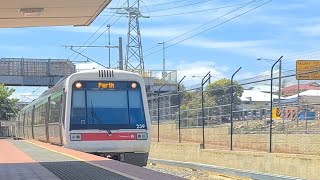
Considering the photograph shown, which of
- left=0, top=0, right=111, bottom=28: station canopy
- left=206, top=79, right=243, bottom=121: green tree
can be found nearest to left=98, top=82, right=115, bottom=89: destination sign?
left=0, top=0, right=111, bottom=28: station canopy

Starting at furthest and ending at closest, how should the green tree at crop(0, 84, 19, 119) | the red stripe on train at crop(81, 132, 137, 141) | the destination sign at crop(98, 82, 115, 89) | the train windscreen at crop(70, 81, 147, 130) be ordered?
the green tree at crop(0, 84, 19, 119) → the destination sign at crop(98, 82, 115, 89) → the train windscreen at crop(70, 81, 147, 130) → the red stripe on train at crop(81, 132, 137, 141)

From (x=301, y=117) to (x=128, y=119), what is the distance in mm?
6963

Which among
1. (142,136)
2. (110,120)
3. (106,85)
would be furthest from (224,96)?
(110,120)

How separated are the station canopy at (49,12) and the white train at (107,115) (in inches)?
84.0

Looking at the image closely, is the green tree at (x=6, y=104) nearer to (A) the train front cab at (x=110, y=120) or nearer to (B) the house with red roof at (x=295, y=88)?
(B) the house with red roof at (x=295, y=88)

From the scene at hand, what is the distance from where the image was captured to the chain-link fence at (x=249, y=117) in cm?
1925

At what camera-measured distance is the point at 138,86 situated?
55.3 ft

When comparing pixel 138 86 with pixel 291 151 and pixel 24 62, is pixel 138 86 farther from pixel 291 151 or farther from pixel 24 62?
pixel 24 62

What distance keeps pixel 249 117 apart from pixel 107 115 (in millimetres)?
8425

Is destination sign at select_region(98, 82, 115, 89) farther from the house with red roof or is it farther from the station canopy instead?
the house with red roof

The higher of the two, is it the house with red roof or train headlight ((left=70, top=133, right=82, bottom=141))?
the house with red roof

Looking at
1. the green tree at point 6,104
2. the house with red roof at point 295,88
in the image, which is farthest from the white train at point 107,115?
the green tree at point 6,104

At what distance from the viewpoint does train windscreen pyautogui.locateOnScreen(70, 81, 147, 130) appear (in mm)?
16312

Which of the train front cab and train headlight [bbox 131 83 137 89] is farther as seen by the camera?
train headlight [bbox 131 83 137 89]
